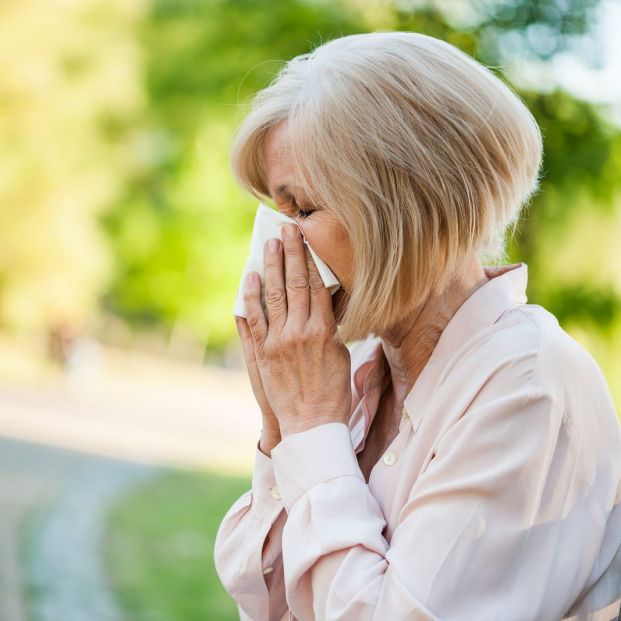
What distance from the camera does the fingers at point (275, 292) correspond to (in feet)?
6.61

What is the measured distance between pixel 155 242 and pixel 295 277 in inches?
1324

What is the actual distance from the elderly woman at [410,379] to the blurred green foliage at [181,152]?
0.54m

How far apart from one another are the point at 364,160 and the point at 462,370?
17.5 inches

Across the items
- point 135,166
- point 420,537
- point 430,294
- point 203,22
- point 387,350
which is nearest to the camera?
point 420,537

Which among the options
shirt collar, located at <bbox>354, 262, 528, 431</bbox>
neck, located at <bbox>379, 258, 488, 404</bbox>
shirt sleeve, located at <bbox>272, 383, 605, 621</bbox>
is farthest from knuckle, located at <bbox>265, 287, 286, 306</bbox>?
shirt sleeve, located at <bbox>272, 383, 605, 621</bbox>

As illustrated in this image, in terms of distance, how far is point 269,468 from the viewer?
6.82 ft

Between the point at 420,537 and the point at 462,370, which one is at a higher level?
the point at 462,370

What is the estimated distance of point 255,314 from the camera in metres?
2.05

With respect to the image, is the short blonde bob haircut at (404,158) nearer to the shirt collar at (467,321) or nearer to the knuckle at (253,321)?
the shirt collar at (467,321)

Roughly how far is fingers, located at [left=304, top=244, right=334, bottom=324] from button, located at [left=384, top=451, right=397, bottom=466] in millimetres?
294

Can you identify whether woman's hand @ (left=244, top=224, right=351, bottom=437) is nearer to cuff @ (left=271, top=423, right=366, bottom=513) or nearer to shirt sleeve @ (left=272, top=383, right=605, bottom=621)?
cuff @ (left=271, top=423, right=366, bottom=513)

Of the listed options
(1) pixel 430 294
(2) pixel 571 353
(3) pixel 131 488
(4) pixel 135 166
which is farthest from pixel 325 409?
(4) pixel 135 166

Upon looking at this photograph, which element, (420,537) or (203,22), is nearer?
(420,537)

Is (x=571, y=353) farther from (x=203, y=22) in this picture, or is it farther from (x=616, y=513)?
(x=203, y=22)
